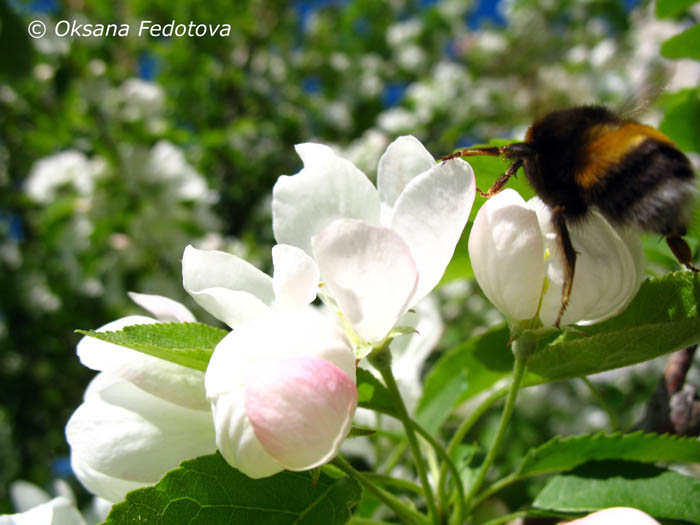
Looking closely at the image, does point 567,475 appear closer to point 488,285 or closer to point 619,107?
point 488,285

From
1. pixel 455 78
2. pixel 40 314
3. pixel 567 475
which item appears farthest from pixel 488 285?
pixel 455 78

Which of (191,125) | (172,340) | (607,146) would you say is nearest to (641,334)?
(607,146)

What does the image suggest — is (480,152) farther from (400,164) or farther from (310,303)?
(310,303)

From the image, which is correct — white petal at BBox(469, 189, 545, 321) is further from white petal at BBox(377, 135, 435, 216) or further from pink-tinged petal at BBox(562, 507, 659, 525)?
pink-tinged petal at BBox(562, 507, 659, 525)

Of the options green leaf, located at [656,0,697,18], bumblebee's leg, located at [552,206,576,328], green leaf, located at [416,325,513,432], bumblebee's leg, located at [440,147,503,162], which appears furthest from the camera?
green leaf, located at [656,0,697,18]

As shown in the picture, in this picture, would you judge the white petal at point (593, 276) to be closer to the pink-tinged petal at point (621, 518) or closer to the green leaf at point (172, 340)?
the pink-tinged petal at point (621, 518)

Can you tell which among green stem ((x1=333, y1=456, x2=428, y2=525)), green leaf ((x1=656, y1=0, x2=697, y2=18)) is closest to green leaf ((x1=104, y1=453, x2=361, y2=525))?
green stem ((x1=333, y1=456, x2=428, y2=525))

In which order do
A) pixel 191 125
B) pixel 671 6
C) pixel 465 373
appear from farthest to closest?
1. pixel 191 125
2. pixel 671 6
3. pixel 465 373
